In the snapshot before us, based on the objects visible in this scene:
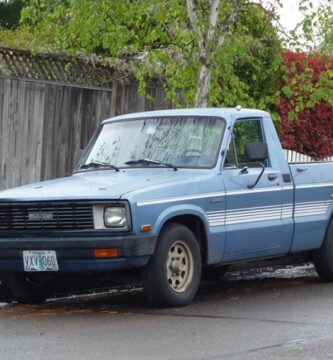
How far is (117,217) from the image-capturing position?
32.3ft

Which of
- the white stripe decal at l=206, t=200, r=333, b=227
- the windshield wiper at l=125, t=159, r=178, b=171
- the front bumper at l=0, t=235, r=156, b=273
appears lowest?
the front bumper at l=0, t=235, r=156, b=273

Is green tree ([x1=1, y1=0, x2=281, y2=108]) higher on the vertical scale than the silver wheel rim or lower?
higher

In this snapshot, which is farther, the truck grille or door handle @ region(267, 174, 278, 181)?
door handle @ region(267, 174, 278, 181)

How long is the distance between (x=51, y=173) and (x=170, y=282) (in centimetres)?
638

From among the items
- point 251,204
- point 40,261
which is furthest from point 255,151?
point 40,261

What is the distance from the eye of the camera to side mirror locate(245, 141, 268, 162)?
11047mm

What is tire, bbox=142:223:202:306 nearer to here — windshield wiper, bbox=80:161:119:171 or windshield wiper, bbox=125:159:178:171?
windshield wiper, bbox=125:159:178:171

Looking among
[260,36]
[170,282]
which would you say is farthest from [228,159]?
[260,36]

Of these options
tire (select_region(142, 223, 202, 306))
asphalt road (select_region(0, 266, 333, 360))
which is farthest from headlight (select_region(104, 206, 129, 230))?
asphalt road (select_region(0, 266, 333, 360))

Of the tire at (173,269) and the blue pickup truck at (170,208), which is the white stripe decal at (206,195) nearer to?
the blue pickup truck at (170,208)

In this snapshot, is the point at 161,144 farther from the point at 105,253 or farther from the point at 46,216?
the point at 105,253

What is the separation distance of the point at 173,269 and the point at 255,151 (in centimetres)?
155

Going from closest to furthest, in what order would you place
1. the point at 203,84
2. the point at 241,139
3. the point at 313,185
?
the point at 241,139, the point at 313,185, the point at 203,84

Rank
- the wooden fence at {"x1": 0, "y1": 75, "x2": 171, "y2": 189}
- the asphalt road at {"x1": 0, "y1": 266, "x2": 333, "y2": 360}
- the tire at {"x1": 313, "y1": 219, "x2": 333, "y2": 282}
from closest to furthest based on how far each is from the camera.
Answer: the asphalt road at {"x1": 0, "y1": 266, "x2": 333, "y2": 360}
the tire at {"x1": 313, "y1": 219, "x2": 333, "y2": 282}
the wooden fence at {"x1": 0, "y1": 75, "x2": 171, "y2": 189}
